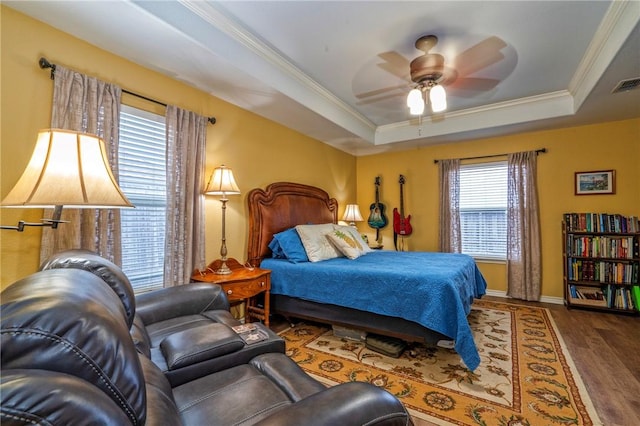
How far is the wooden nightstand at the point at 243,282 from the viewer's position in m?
2.47

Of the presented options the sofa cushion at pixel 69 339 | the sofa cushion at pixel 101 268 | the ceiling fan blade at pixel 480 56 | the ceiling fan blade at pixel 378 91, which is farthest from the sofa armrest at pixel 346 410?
the ceiling fan blade at pixel 378 91

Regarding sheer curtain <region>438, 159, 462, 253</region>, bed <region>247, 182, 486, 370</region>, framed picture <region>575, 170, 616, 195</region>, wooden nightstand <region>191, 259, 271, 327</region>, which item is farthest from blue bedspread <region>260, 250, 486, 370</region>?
framed picture <region>575, 170, 616, 195</region>

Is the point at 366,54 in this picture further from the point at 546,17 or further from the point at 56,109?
the point at 56,109

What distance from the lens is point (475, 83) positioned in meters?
3.17

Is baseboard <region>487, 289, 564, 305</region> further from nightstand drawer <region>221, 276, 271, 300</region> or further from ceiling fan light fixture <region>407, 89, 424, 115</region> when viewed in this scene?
nightstand drawer <region>221, 276, 271, 300</region>

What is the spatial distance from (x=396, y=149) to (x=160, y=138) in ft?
12.3

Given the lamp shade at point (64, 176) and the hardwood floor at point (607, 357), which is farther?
the hardwood floor at point (607, 357)

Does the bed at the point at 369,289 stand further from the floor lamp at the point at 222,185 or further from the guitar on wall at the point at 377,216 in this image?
the guitar on wall at the point at 377,216

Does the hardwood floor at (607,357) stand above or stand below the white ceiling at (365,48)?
below

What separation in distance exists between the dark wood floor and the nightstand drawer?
0.63 m

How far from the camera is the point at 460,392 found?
6.30 feet

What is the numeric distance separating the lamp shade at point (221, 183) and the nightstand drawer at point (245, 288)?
2.72ft

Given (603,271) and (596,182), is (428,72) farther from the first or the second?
(603,271)

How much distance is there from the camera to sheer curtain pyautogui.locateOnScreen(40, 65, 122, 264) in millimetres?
1807
